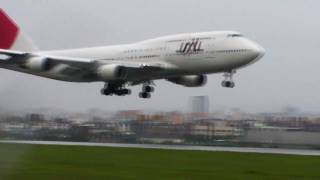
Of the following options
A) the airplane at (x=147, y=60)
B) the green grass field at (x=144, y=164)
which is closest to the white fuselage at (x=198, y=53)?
the airplane at (x=147, y=60)

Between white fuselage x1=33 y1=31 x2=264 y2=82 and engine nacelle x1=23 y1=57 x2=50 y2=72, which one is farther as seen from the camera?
engine nacelle x1=23 y1=57 x2=50 y2=72

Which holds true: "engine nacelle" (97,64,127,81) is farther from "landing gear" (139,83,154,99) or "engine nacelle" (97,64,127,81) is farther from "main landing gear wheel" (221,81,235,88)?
"main landing gear wheel" (221,81,235,88)

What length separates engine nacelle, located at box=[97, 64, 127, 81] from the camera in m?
71.3

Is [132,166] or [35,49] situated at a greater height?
[35,49]

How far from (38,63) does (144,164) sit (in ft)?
114

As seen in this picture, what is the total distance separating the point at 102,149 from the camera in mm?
53750

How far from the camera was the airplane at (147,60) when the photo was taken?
6869cm

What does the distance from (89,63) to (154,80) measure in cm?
650

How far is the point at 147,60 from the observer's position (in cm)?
7262

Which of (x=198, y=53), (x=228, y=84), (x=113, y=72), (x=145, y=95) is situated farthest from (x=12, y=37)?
(x=228, y=84)

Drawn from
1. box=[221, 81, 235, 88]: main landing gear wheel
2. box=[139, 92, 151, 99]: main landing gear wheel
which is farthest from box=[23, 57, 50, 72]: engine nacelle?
box=[221, 81, 235, 88]: main landing gear wheel

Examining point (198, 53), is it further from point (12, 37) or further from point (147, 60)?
point (12, 37)

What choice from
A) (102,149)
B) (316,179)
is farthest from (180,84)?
(316,179)

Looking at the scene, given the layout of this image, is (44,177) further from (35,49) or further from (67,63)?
(35,49)
